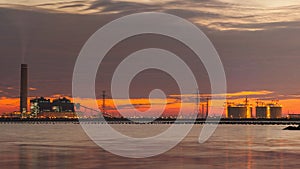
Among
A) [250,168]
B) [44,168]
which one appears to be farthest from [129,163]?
[250,168]

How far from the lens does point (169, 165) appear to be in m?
44.6

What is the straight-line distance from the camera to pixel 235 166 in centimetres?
4412

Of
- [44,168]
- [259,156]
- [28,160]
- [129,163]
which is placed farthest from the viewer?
[259,156]

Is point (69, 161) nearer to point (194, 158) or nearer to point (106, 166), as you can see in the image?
point (106, 166)

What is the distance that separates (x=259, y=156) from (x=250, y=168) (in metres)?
11.6

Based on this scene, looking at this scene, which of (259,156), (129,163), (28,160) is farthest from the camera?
(259,156)

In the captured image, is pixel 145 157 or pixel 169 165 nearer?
pixel 169 165

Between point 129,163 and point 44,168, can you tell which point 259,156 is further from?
point 44,168

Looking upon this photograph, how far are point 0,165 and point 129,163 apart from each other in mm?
10620

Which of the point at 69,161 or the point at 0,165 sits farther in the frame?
the point at 69,161

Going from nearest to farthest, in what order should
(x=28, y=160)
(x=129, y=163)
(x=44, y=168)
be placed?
(x=44, y=168), (x=129, y=163), (x=28, y=160)

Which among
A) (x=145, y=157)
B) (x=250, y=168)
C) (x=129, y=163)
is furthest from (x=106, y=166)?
(x=250, y=168)

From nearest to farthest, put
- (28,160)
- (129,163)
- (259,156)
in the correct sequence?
(129,163), (28,160), (259,156)

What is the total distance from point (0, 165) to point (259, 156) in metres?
25.1
